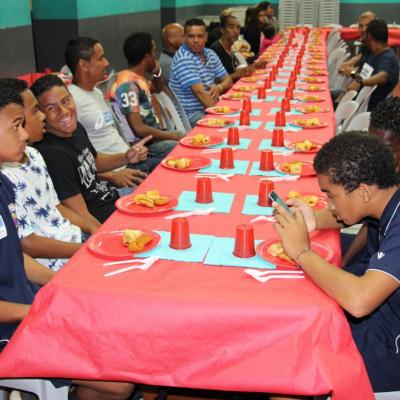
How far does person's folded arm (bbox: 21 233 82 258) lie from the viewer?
1796 mm

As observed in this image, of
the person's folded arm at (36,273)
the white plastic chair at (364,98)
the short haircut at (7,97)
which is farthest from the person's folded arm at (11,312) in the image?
the white plastic chair at (364,98)

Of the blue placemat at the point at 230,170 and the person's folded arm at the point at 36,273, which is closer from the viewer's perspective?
the person's folded arm at the point at 36,273

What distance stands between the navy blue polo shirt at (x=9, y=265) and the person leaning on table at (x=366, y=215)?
780 millimetres

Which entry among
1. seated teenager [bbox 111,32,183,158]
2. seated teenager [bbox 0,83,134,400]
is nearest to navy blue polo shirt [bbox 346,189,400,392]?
seated teenager [bbox 0,83,134,400]

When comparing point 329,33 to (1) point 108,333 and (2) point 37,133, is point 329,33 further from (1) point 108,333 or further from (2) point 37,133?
(1) point 108,333

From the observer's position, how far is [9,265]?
5.04 ft

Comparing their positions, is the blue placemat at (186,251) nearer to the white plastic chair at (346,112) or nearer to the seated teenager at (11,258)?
the seated teenager at (11,258)

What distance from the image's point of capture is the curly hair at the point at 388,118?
72.2 inches

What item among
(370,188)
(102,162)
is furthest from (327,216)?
(102,162)

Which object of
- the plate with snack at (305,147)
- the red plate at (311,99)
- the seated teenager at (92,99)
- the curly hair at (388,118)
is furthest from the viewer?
the red plate at (311,99)

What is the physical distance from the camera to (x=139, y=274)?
1342mm

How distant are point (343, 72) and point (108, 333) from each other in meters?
5.10

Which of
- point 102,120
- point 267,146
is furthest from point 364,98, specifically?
point 102,120

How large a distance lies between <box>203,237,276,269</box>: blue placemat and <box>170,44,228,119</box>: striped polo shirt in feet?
9.46
